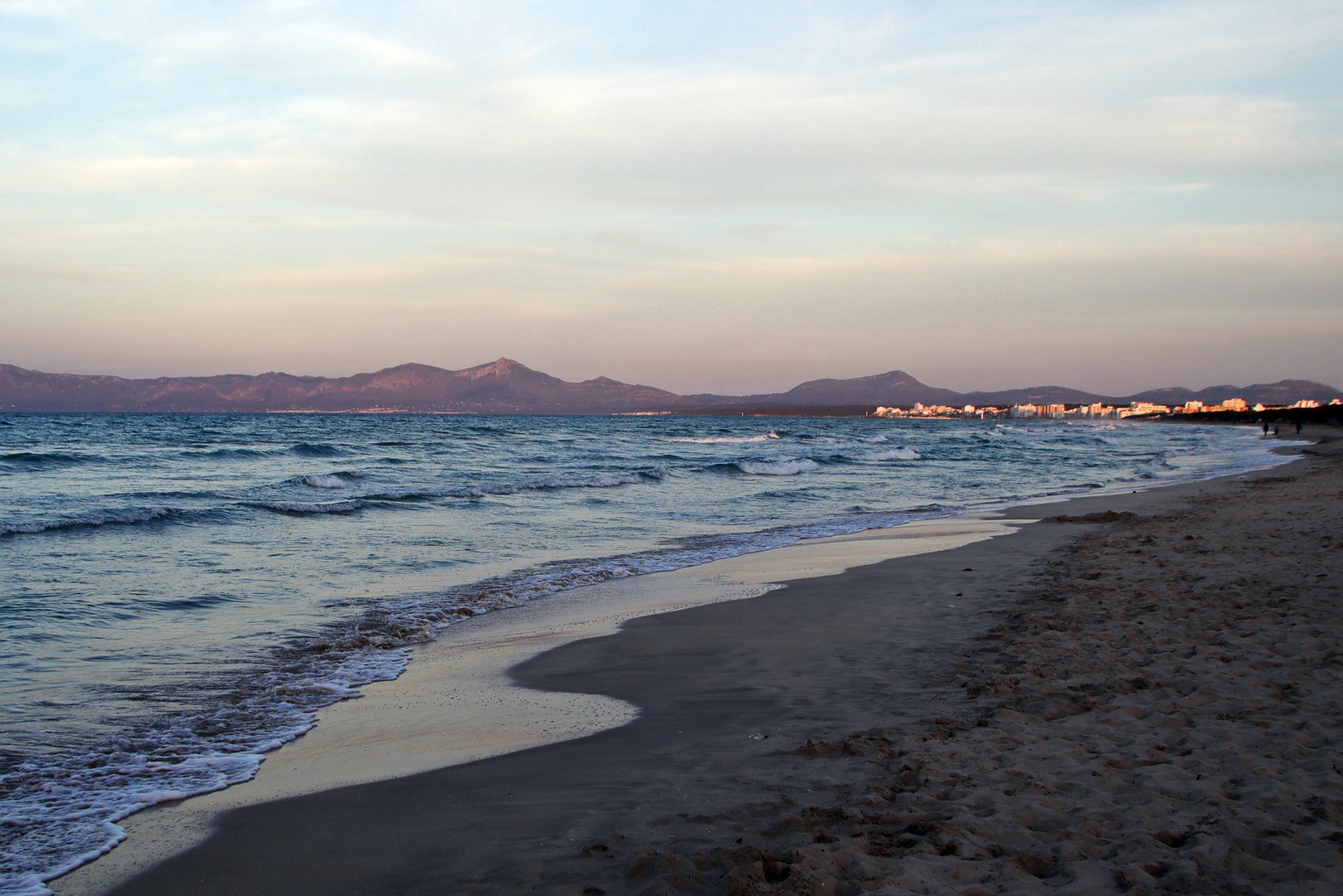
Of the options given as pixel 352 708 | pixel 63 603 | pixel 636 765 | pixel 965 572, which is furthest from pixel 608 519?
pixel 636 765

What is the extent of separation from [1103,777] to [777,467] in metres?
28.2

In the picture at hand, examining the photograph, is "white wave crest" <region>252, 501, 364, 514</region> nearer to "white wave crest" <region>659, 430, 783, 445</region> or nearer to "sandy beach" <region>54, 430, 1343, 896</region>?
"sandy beach" <region>54, 430, 1343, 896</region>

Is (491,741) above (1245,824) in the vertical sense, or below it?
below

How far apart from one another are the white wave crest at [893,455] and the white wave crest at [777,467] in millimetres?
7087

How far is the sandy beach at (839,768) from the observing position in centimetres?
310

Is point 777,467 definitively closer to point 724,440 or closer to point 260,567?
point 260,567

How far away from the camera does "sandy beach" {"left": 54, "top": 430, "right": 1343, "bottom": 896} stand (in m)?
3.10

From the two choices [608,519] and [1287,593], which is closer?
[1287,593]

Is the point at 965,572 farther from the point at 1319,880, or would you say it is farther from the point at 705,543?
the point at 1319,880

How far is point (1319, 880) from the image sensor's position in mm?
2736

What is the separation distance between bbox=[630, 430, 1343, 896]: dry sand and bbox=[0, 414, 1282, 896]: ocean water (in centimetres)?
311

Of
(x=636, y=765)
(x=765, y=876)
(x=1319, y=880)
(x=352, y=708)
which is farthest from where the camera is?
(x=352, y=708)

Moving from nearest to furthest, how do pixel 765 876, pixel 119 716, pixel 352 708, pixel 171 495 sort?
1. pixel 765 876
2. pixel 119 716
3. pixel 352 708
4. pixel 171 495

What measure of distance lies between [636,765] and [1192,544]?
10226 millimetres
